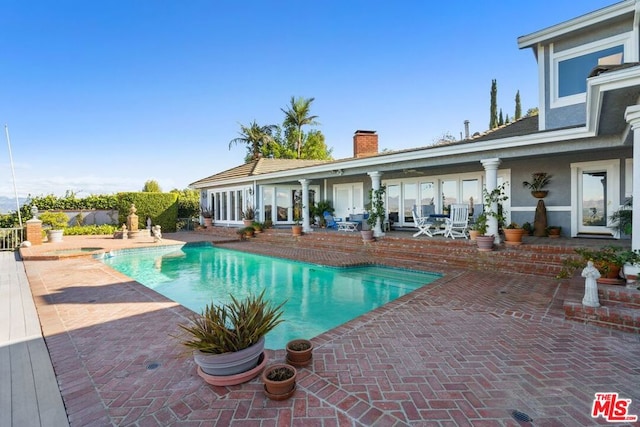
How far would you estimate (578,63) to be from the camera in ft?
25.8

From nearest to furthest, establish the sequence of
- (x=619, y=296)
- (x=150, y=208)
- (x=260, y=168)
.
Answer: (x=619, y=296) < (x=260, y=168) < (x=150, y=208)

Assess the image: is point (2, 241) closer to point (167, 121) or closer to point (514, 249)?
point (167, 121)

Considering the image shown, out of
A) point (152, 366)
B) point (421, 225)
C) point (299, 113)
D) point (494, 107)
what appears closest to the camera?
point (152, 366)

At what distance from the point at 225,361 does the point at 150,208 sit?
19.3 m

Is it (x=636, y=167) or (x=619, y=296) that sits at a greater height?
(x=636, y=167)

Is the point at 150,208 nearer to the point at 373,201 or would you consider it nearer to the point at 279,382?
the point at 373,201

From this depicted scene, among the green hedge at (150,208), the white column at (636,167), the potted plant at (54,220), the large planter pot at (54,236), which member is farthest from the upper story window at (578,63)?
the potted plant at (54,220)

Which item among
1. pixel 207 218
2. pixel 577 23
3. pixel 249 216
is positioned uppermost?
pixel 577 23

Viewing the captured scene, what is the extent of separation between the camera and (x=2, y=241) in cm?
1277

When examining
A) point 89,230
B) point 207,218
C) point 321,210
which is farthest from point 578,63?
point 89,230

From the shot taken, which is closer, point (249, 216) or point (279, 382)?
point (279, 382)

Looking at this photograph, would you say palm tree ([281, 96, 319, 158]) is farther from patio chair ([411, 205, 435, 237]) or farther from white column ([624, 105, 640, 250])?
A: white column ([624, 105, 640, 250])

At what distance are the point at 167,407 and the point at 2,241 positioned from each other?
15.8 metres

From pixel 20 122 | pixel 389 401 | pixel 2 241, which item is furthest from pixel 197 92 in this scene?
pixel 389 401
